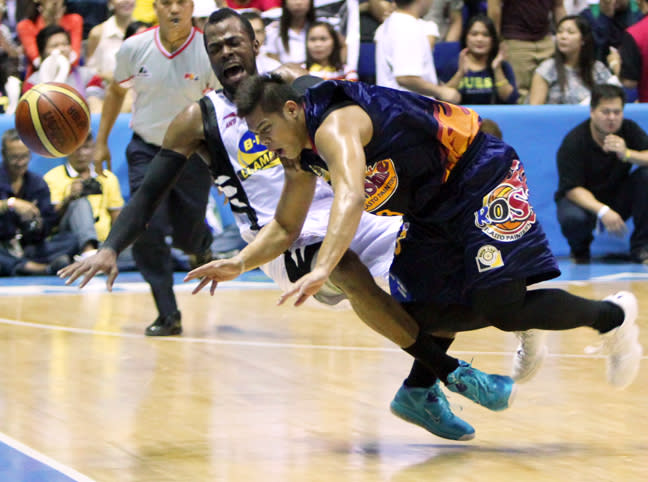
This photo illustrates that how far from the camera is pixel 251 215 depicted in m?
5.89

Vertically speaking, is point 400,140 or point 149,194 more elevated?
point 400,140

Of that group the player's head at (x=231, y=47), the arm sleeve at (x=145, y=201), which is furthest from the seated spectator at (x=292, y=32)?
the arm sleeve at (x=145, y=201)

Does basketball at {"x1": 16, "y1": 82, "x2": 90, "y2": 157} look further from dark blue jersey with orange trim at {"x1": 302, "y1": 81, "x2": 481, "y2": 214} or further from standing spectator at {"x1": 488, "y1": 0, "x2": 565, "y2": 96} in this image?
standing spectator at {"x1": 488, "y1": 0, "x2": 565, "y2": 96}

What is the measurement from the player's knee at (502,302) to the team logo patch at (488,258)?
0.26ft

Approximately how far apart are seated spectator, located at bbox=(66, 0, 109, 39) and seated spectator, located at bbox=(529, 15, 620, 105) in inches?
173

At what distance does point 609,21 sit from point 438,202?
831 cm

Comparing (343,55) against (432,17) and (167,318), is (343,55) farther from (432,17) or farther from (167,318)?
(167,318)

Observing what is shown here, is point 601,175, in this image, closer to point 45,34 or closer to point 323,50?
point 323,50

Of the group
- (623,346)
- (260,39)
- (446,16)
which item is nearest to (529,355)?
(623,346)

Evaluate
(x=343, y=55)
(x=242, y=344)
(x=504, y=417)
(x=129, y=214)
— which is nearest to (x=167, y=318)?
(x=242, y=344)

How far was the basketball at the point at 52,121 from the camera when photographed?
6.65 metres

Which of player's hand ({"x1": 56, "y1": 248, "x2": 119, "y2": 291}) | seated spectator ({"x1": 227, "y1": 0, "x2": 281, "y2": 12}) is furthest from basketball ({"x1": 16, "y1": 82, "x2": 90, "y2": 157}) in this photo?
seated spectator ({"x1": 227, "y1": 0, "x2": 281, "y2": 12})

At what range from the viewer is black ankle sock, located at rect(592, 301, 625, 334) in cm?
468

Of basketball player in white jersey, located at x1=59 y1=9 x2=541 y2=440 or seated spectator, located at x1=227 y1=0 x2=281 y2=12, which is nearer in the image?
basketball player in white jersey, located at x1=59 y1=9 x2=541 y2=440
